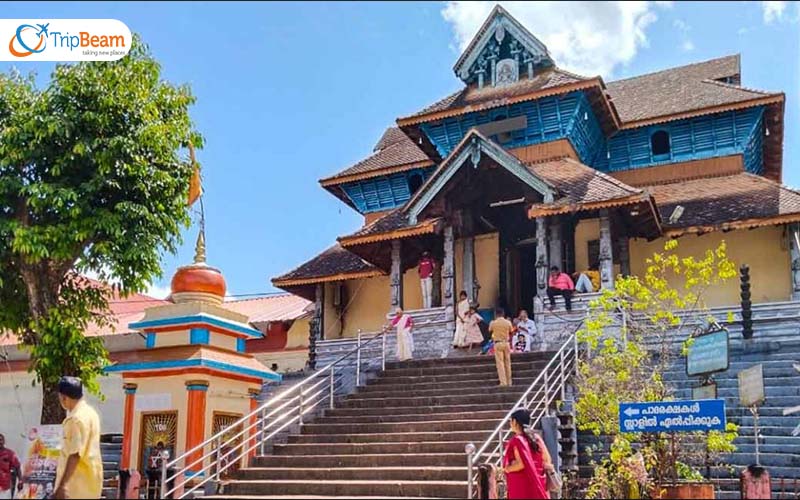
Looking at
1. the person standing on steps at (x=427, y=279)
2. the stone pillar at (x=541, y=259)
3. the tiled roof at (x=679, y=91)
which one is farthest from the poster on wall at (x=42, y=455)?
the tiled roof at (x=679, y=91)

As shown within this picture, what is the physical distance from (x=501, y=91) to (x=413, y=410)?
31.3 feet

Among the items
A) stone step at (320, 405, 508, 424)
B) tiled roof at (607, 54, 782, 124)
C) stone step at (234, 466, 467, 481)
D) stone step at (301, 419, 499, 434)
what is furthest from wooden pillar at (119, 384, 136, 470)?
tiled roof at (607, 54, 782, 124)

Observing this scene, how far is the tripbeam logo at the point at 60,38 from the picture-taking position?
42.3ft

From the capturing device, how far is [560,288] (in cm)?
1579

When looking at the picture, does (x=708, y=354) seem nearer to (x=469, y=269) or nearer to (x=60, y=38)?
(x=469, y=269)

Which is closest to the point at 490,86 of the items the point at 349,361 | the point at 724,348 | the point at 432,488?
the point at 349,361

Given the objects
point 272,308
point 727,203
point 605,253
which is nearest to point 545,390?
point 605,253

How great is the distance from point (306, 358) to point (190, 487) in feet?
37.5

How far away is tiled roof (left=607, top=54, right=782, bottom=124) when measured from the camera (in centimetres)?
1934

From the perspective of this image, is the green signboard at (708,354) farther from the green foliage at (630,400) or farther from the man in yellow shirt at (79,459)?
the man in yellow shirt at (79,459)

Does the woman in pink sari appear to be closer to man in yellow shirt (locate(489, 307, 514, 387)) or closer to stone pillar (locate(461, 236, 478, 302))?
man in yellow shirt (locate(489, 307, 514, 387))

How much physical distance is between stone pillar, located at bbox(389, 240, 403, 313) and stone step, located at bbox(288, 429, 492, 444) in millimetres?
5541

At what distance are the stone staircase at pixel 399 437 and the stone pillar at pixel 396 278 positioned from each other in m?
2.77

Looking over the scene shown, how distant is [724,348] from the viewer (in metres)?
10.4
